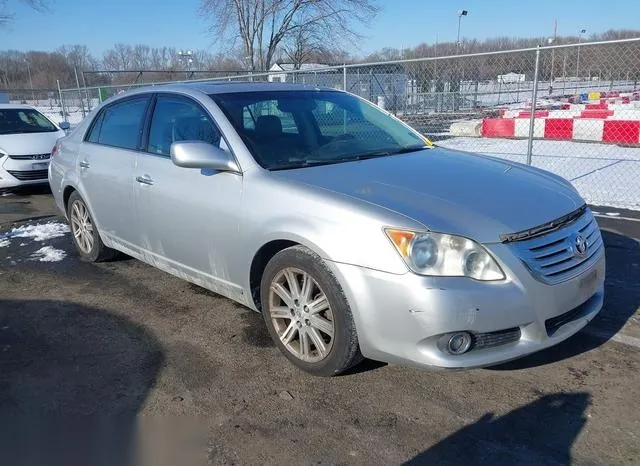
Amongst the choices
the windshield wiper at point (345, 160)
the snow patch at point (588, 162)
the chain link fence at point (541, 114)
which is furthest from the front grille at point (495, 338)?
the snow patch at point (588, 162)

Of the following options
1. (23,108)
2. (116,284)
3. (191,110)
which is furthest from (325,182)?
(23,108)

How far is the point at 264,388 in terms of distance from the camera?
2.97 meters

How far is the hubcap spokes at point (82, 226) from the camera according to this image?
202 inches

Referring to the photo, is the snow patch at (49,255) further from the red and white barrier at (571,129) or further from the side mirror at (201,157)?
the red and white barrier at (571,129)

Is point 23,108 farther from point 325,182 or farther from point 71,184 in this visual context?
point 325,182

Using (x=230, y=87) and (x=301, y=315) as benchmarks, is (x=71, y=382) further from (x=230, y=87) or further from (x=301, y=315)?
(x=230, y=87)

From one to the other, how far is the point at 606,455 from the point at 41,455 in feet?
8.35

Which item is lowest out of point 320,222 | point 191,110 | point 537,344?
point 537,344

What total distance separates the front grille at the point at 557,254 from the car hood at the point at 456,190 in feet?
0.29

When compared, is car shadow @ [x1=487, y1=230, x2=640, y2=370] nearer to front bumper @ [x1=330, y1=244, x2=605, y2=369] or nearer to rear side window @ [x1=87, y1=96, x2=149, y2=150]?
front bumper @ [x1=330, y1=244, x2=605, y2=369]

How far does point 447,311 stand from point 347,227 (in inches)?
25.0

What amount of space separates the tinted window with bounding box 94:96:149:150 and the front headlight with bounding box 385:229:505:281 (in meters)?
2.66

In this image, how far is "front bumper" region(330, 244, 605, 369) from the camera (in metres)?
2.49

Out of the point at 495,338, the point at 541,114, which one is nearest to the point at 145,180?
the point at 495,338
